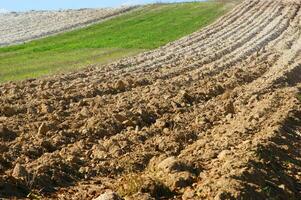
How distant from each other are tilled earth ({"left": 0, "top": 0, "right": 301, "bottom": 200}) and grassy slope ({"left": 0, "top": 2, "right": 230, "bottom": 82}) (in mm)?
5429

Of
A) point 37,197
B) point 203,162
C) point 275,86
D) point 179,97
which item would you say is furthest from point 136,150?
point 275,86

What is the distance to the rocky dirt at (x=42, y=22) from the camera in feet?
153

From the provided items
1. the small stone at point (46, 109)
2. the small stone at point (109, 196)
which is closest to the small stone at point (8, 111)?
the small stone at point (46, 109)

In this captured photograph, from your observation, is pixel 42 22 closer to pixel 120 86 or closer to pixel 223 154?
pixel 120 86

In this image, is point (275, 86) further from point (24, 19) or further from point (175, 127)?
point (24, 19)

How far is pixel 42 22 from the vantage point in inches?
2110

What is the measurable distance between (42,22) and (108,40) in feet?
54.9

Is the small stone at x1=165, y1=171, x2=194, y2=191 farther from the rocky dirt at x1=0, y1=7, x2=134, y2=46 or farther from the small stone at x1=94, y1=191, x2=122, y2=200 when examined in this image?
the rocky dirt at x1=0, y1=7, x2=134, y2=46

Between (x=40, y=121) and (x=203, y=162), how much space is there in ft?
13.9

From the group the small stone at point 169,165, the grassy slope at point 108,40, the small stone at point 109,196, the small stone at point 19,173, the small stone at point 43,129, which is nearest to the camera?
the small stone at point 109,196

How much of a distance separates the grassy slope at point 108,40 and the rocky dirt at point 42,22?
7.30 feet

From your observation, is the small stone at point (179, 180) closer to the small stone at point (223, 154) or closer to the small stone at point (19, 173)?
the small stone at point (223, 154)

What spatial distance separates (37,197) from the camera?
8703mm

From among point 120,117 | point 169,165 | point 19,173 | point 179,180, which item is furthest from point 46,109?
point 179,180
